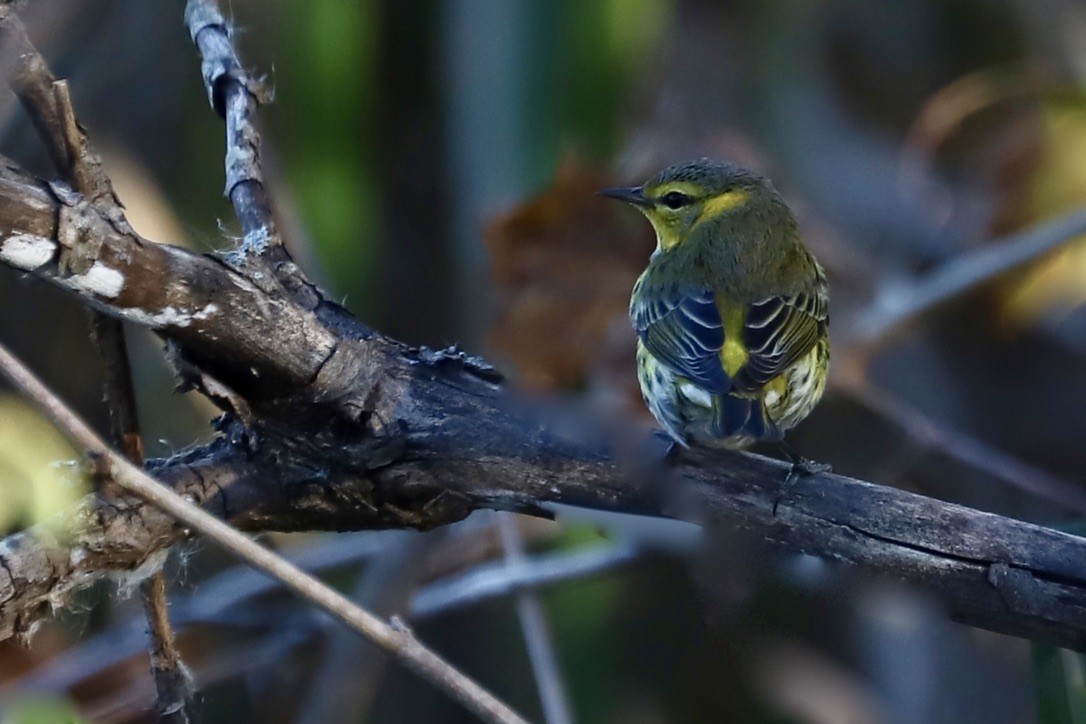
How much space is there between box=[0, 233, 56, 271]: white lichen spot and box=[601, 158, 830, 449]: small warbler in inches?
50.5

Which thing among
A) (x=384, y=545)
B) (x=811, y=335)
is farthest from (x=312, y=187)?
(x=811, y=335)

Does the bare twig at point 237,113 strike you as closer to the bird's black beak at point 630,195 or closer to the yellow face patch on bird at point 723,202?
the bird's black beak at point 630,195

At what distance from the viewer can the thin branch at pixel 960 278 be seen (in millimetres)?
3465

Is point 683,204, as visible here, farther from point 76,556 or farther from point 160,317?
point 76,556

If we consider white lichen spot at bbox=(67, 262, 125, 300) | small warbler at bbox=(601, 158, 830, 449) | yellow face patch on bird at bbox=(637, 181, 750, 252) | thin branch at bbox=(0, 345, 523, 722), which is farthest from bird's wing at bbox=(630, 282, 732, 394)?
thin branch at bbox=(0, 345, 523, 722)

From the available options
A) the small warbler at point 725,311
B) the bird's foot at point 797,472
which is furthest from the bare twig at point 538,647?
the bird's foot at point 797,472

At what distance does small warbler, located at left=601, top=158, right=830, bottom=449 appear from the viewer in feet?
8.75

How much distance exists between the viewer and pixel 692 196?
11.2 feet

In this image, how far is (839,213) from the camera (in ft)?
16.9

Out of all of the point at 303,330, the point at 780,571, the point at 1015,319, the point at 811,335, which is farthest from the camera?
the point at 1015,319

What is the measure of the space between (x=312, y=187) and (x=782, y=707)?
2601mm

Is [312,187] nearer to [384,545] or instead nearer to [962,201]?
[384,545]

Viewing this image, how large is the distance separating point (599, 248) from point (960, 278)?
1040 millimetres

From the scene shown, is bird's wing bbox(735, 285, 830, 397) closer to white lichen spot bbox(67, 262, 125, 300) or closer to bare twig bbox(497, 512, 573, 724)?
bare twig bbox(497, 512, 573, 724)
